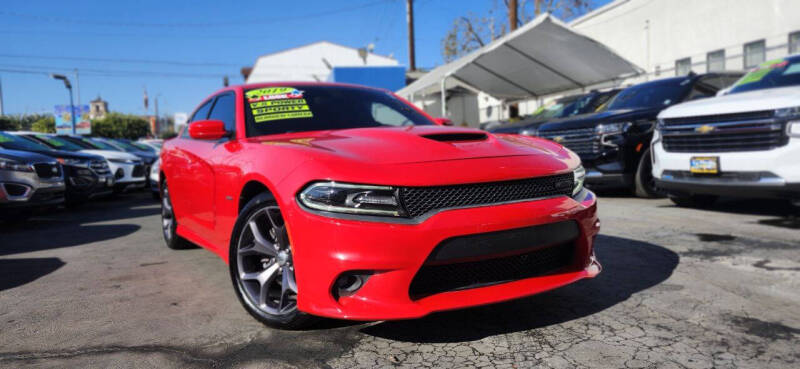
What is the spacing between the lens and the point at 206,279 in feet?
12.4

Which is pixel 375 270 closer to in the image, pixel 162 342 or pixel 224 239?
pixel 162 342

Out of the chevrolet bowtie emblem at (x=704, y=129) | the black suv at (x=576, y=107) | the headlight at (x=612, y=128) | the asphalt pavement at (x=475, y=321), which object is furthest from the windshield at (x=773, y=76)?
the black suv at (x=576, y=107)

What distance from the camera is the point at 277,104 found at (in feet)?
11.9

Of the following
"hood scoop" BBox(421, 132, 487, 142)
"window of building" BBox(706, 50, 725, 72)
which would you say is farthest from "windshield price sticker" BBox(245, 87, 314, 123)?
"window of building" BBox(706, 50, 725, 72)

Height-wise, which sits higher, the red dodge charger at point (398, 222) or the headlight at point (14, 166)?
the headlight at point (14, 166)

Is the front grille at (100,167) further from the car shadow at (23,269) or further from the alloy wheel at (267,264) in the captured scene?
the alloy wheel at (267,264)

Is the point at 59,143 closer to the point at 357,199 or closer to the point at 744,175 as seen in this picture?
the point at 357,199

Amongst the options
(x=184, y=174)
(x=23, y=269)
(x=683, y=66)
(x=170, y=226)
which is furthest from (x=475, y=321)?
(x=683, y=66)

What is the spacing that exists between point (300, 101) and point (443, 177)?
1758 millimetres

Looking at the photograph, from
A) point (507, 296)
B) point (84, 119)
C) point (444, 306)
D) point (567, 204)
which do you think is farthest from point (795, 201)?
point (84, 119)

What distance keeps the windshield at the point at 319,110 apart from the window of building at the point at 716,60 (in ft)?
47.3

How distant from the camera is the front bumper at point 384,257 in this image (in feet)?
7.14

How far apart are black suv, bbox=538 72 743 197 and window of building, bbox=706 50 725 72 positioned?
351 inches

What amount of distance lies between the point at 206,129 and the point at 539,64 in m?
14.1
